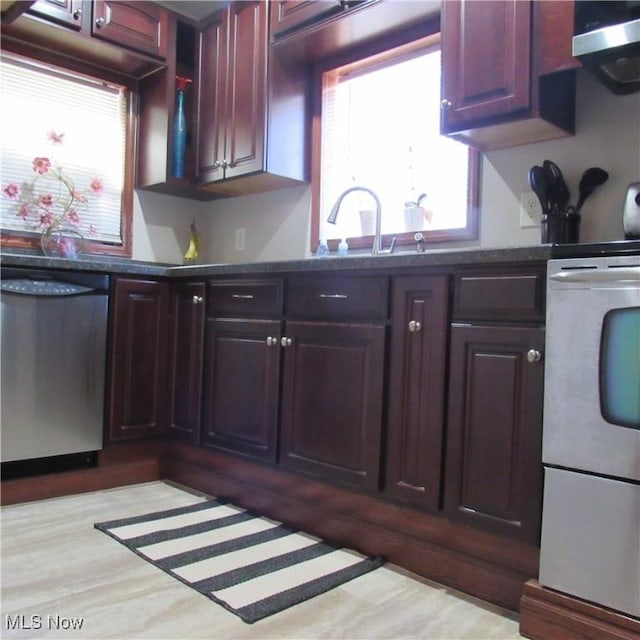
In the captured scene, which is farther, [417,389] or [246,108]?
[246,108]

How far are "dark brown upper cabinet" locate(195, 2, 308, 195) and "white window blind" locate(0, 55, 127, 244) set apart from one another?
0.48 meters

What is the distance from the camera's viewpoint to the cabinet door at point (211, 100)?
299 cm

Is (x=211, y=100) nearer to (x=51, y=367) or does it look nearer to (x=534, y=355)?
(x=51, y=367)

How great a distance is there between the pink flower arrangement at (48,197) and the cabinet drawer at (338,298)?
1.47 m

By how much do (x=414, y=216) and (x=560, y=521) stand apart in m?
1.41

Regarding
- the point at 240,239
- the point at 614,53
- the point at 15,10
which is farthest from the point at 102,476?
the point at 614,53

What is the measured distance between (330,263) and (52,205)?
67.3 inches

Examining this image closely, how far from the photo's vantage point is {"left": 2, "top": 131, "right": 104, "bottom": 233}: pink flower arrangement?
286 cm

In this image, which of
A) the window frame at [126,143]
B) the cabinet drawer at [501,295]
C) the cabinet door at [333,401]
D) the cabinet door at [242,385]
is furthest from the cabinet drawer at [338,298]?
the window frame at [126,143]

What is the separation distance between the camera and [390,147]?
268cm

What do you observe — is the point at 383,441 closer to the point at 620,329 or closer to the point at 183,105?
the point at 620,329

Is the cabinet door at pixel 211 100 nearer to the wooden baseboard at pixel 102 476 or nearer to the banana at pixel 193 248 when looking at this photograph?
the banana at pixel 193 248

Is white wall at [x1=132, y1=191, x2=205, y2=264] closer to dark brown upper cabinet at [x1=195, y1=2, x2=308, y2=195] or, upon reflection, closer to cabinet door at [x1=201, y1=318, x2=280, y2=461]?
dark brown upper cabinet at [x1=195, y1=2, x2=308, y2=195]
